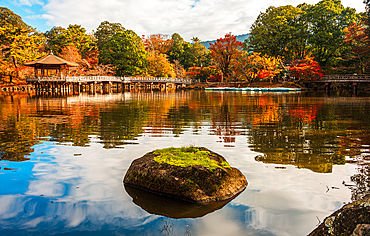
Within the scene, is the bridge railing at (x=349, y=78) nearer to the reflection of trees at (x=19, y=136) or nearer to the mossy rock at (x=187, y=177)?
the mossy rock at (x=187, y=177)

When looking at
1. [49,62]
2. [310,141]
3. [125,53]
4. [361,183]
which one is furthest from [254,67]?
[361,183]

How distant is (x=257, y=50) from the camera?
162 feet

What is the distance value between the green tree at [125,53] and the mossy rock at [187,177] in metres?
44.1

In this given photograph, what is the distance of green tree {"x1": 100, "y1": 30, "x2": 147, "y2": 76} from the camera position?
45.9m

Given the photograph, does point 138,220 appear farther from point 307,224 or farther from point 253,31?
point 253,31

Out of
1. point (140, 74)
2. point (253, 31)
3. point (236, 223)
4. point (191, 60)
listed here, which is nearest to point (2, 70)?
point (140, 74)

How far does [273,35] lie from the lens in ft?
153

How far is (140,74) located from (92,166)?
45.3m

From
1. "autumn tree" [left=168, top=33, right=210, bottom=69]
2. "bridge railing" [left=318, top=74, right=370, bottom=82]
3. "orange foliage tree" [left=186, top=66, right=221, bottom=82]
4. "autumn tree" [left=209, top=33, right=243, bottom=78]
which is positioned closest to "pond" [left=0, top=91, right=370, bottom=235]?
"bridge railing" [left=318, top=74, right=370, bottom=82]

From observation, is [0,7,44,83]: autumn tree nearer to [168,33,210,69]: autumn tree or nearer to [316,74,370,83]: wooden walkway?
[168,33,210,69]: autumn tree

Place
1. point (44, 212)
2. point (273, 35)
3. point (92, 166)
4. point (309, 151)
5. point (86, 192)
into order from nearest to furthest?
1. point (44, 212)
2. point (86, 192)
3. point (92, 166)
4. point (309, 151)
5. point (273, 35)

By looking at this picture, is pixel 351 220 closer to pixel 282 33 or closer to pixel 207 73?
pixel 282 33

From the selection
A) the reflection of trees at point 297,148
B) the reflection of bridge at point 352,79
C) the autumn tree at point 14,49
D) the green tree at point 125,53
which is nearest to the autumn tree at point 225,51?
the green tree at point 125,53

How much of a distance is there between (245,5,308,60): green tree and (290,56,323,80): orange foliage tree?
6332mm
